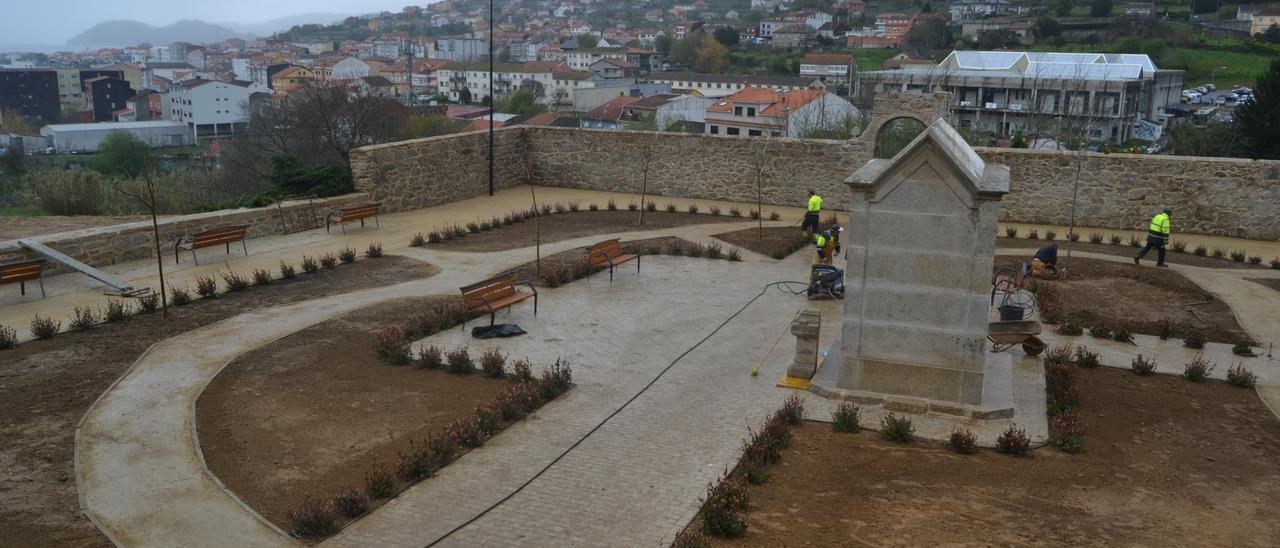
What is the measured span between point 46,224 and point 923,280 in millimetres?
16649

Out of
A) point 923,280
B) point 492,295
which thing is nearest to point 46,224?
point 492,295

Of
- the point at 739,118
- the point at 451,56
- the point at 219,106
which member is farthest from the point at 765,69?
the point at 451,56

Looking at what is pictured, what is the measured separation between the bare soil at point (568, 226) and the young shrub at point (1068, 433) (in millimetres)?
11193

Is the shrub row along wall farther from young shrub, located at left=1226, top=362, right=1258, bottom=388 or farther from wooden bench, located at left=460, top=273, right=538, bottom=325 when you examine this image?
young shrub, located at left=1226, top=362, right=1258, bottom=388

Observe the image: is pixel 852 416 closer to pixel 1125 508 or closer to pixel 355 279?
pixel 1125 508

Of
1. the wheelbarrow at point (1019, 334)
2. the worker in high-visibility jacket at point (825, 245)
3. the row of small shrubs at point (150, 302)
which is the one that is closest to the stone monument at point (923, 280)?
the wheelbarrow at point (1019, 334)

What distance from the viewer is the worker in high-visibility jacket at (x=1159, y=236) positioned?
1711cm

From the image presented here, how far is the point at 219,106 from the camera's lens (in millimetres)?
109938

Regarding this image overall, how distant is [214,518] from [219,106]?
114m

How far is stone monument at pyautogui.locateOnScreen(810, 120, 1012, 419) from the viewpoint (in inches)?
381

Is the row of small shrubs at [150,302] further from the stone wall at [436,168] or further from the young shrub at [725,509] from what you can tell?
the young shrub at [725,509]

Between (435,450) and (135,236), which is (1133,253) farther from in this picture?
(135,236)

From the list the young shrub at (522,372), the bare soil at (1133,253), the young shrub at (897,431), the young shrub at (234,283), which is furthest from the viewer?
the bare soil at (1133,253)

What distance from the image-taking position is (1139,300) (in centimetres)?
1519
